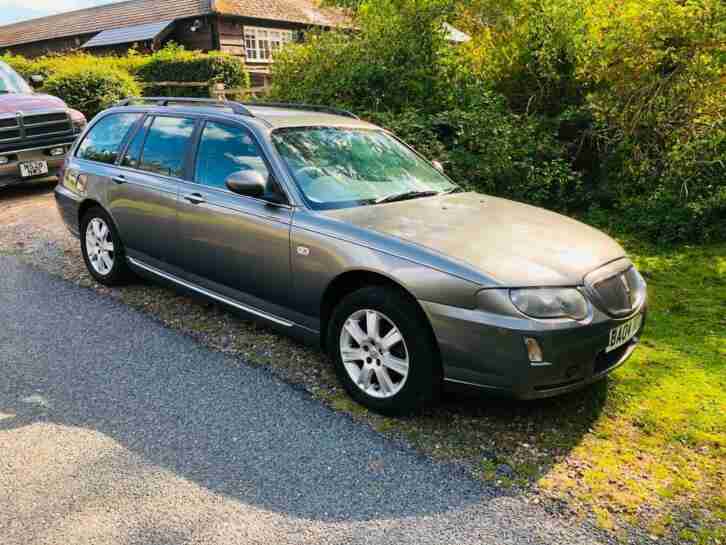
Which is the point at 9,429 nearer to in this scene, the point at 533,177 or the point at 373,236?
the point at 373,236

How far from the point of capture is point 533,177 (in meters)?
A: 8.12

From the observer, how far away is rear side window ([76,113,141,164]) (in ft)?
18.6

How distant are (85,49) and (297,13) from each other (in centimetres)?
979

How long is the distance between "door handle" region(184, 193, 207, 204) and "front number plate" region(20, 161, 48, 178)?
6482 mm

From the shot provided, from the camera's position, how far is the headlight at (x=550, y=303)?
125 inches

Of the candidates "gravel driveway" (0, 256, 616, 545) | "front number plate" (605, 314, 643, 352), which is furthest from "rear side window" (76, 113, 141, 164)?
"front number plate" (605, 314, 643, 352)

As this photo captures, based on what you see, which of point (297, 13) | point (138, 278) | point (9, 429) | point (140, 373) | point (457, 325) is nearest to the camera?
point (457, 325)

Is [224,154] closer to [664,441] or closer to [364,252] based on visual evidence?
[364,252]

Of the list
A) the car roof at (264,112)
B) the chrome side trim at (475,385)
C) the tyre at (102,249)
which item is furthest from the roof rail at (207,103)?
the chrome side trim at (475,385)

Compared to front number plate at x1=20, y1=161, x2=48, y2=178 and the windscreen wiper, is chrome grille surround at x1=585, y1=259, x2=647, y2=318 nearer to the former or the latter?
the windscreen wiper

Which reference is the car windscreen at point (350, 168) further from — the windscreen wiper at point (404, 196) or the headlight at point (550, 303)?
the headlight at point (550, 303)

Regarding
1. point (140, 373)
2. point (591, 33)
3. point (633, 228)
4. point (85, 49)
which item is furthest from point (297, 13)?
point (140, 373)

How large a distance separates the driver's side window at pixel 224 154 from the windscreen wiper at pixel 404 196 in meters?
0.81

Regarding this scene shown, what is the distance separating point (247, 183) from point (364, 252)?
38.4 inches
